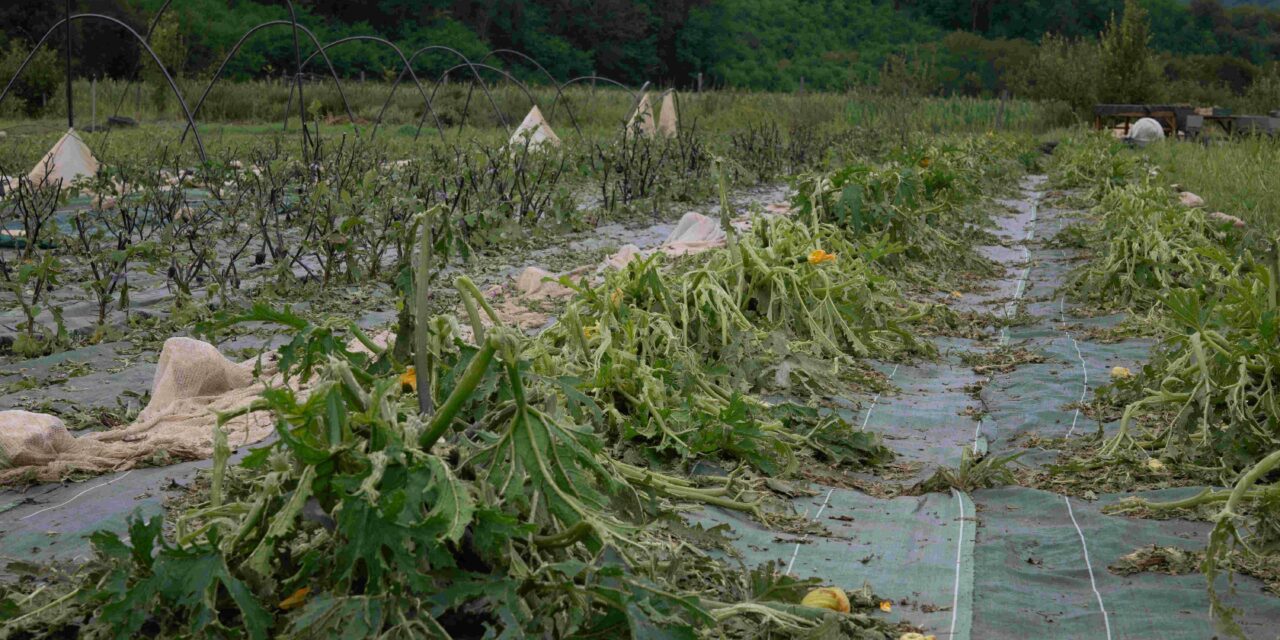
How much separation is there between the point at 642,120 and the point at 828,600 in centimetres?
787

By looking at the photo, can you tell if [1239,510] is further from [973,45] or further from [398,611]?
[973,45]

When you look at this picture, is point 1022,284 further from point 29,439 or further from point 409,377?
point 29,439

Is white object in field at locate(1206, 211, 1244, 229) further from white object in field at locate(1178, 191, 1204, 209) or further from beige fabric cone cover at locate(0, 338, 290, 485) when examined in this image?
beige fabric cone cover at locate(0, 338, 290, 485)

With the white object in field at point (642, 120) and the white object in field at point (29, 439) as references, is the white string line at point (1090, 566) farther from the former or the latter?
the white object in field at point (642, 120)

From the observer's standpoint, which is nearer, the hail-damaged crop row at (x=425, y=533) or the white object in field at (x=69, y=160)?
the hail-damaged crop row at (x=425, y=533)

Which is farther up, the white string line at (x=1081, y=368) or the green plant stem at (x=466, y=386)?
the green plant stem at (x=466, y=386)

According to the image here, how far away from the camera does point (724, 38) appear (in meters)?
38.7

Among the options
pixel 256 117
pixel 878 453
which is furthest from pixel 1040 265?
pixel 256 117

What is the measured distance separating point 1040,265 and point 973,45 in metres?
36.3

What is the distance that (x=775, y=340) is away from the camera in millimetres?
3688

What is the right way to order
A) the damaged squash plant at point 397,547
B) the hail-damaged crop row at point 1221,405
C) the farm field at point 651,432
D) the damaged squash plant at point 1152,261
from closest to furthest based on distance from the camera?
the damaged squash plant at point 397,547
the farm field at point 651,432
the hail-damaged crop row at point 1221,405
the damaged squash plant at point 1152,261

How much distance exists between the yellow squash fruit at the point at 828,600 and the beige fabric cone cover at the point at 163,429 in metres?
1.22

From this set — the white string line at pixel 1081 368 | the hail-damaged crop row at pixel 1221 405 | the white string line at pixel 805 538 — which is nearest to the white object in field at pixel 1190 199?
the white string line at pixel 1081 368

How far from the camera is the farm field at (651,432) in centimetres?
167
